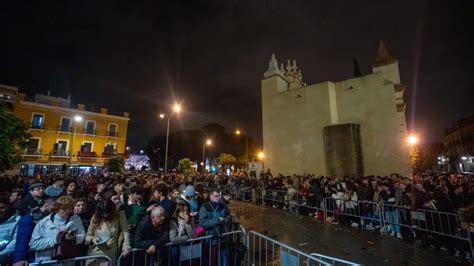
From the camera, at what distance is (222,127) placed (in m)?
62.3

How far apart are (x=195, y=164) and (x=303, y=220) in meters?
50.5

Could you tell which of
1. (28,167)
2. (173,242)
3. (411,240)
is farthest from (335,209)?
(28,167)

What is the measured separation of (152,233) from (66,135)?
1611 inches

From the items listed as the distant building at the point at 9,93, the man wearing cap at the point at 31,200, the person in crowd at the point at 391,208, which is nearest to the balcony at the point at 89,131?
the distant building at the point at 9,93

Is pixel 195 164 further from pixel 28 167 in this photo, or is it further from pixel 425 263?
pixel 425 263

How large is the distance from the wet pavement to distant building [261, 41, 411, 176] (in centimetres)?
985

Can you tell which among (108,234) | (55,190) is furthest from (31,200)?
(55,190)

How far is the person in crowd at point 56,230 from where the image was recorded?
3482 millimetres

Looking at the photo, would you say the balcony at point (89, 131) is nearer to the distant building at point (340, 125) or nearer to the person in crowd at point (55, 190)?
the distant building at point (340, 125)

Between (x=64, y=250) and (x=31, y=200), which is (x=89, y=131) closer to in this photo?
(x=31, y=200)

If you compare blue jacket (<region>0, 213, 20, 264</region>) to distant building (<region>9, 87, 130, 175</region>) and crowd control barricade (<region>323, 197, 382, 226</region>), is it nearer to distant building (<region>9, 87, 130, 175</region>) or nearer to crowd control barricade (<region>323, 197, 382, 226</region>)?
crowd control barricade (<region>323, 197, 382, 226</region>)

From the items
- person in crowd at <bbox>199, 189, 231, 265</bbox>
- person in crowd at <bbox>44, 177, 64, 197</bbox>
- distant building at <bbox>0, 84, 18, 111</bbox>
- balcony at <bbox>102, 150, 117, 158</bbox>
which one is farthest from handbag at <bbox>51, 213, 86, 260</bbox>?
balcony at <bbox>102, 150, 117, 158</bbox>

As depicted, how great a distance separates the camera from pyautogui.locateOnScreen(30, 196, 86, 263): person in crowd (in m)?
3.48

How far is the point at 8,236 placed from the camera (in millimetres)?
3789
